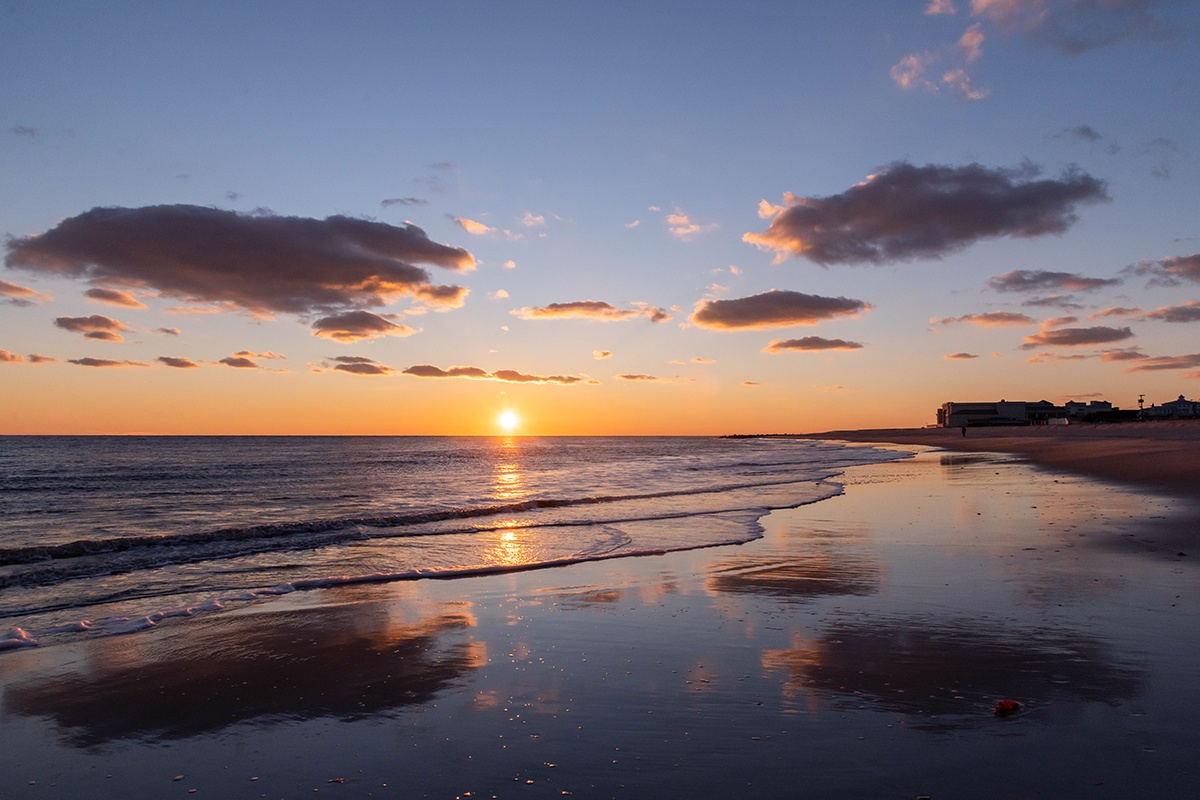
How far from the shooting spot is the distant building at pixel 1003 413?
165750 mm

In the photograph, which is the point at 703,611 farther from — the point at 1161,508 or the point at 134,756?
the point at 1161,508

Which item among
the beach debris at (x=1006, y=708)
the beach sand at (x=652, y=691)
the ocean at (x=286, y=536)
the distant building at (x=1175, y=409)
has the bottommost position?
the ocean at (x=286, y=536)

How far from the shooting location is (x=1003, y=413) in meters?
168

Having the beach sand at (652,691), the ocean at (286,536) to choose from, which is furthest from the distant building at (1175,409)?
the beach sand at (652,691)

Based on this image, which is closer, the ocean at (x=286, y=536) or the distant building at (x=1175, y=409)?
the ocean at (x=286, y=536)

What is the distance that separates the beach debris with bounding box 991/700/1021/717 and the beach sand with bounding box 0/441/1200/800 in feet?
0.26

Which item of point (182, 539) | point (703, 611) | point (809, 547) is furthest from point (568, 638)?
point (182, 539)

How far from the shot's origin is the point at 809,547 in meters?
14.7

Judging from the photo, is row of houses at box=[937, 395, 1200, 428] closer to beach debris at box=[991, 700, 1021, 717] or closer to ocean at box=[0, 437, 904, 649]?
ocean at box=[0, 437, 904, 649]

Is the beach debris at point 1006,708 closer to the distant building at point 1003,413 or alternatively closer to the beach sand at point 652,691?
the beach sand at point 652,691

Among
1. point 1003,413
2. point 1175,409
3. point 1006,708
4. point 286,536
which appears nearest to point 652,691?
point 1006,708

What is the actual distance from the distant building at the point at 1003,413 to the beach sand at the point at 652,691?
6925 inches

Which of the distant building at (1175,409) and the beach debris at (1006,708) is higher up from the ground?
the distant building at (1175,409)

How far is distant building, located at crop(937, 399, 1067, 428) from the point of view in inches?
6526
